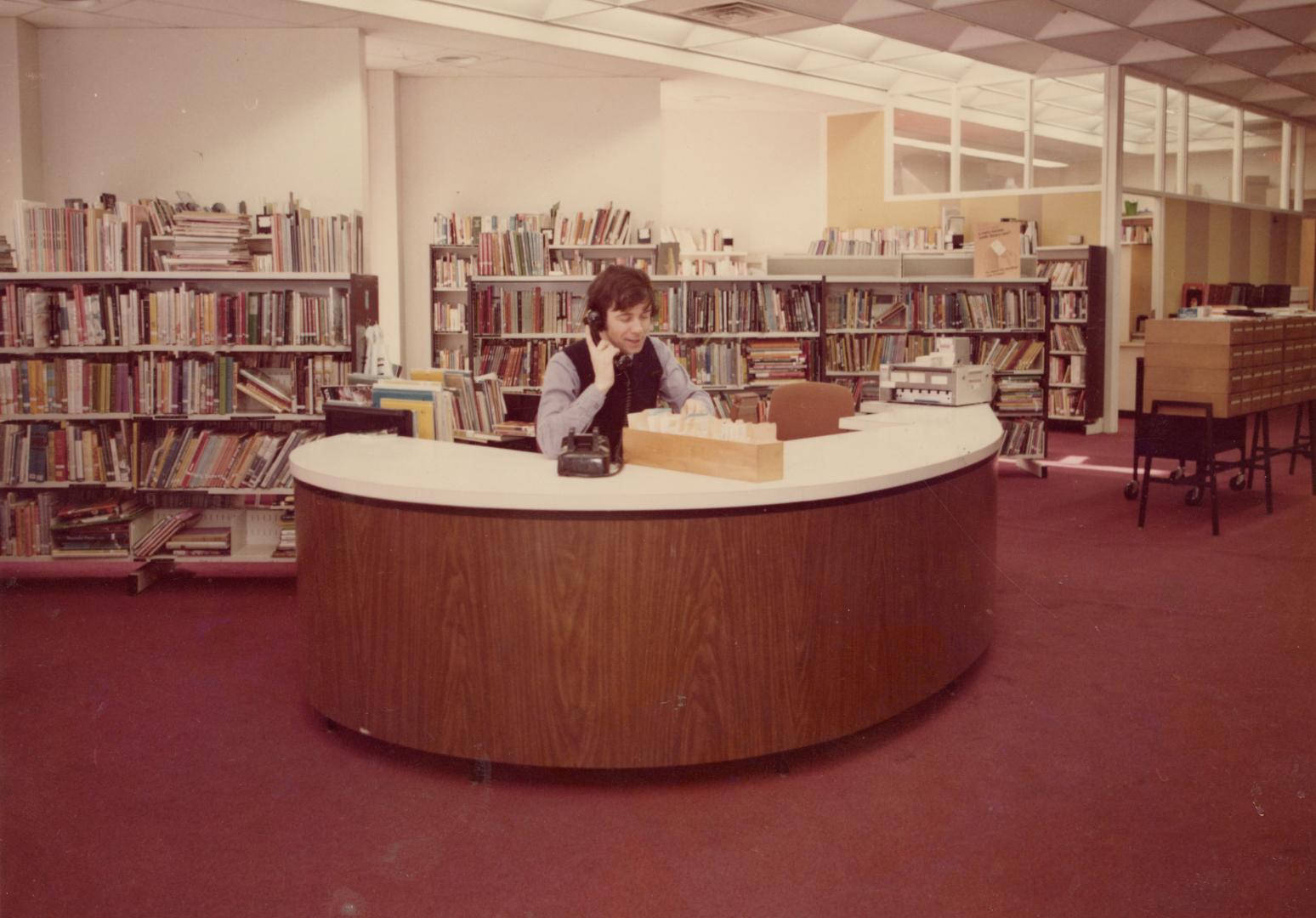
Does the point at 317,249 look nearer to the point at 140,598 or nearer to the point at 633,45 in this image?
the point at 140,598

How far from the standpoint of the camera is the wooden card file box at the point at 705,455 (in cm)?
306

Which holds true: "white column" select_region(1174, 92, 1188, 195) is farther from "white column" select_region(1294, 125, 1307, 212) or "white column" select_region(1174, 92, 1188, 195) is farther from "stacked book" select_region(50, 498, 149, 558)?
"stacked book" select_region(50, 498, 149, 558)

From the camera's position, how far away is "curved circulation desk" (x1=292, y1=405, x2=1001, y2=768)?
9.78ft

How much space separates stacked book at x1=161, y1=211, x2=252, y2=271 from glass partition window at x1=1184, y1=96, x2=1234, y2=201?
11.8 metres

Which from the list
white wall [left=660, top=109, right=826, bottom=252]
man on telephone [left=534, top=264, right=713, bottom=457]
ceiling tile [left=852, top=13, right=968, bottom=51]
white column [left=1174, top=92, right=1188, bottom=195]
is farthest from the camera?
white wall [left=660, top=109, right=826, bottom=252]

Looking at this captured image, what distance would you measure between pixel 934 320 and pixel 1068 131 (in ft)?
20.7

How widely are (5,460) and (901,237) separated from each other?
31.7 ft

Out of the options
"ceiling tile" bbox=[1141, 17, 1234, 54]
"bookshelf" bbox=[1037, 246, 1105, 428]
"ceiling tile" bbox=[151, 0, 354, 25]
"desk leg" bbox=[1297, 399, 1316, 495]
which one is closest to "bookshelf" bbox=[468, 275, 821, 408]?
"ceiling tile" bbox=[151, 0, 354, 25]

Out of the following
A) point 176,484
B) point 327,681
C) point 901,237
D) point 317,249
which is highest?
point 901,237

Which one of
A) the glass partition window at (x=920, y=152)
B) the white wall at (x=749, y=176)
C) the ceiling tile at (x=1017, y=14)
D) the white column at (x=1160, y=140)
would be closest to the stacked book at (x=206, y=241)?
the ceiling tile at (x=1017, y=14)

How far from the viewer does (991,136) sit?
44.4 ft

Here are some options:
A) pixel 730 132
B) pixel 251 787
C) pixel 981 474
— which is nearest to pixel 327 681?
pixel 251 787

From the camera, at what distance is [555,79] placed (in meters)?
10.4

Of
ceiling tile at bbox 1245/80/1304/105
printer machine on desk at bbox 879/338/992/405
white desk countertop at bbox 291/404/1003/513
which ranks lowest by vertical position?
white desk countertop at bbox 291/404/1003/513
